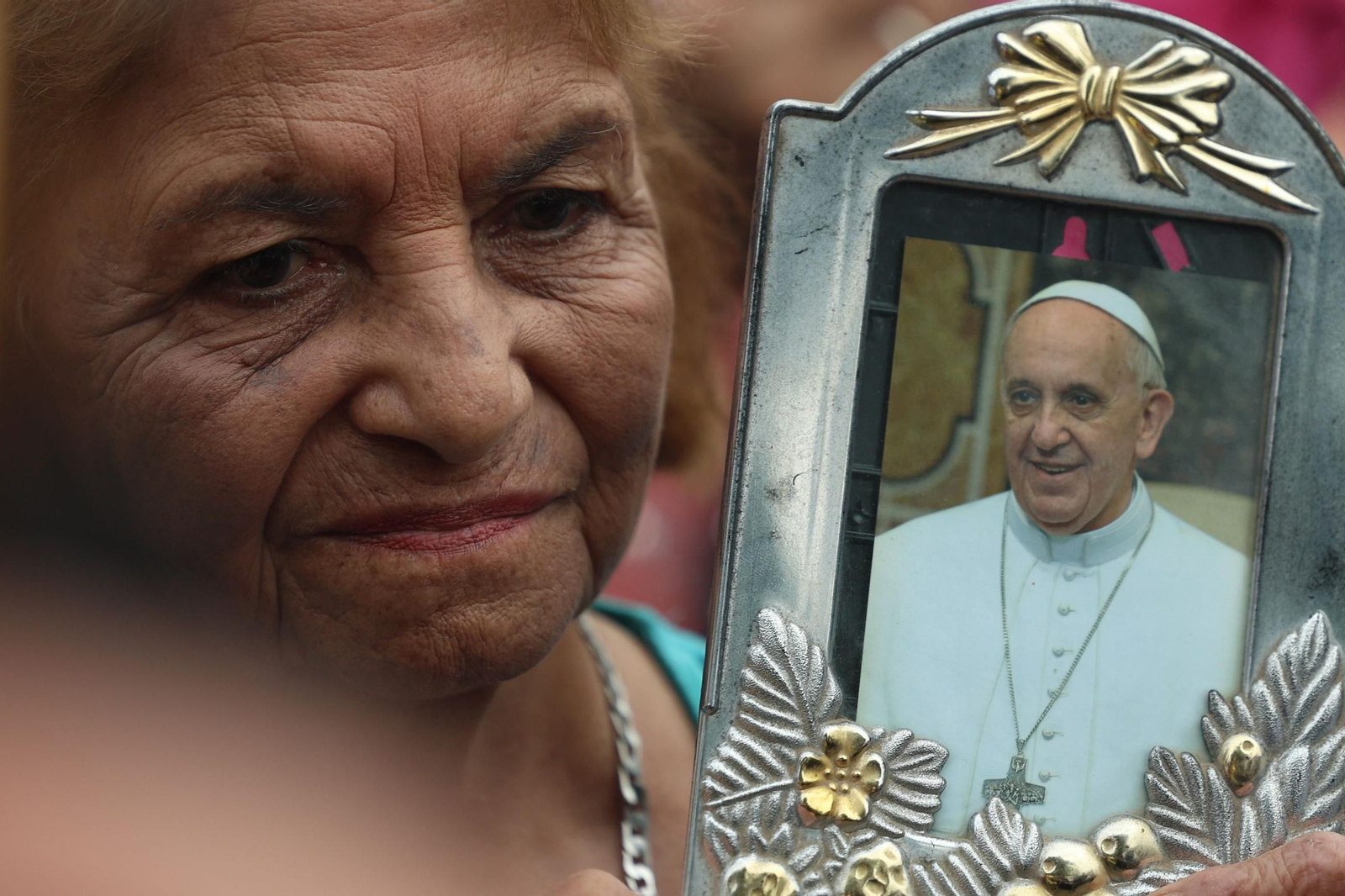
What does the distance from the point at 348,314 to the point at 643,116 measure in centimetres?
56

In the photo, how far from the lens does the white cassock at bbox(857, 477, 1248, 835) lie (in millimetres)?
1119

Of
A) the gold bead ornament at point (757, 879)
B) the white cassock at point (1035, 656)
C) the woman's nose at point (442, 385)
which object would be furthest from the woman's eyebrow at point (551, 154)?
the gold bead ornament at point (757, 879)

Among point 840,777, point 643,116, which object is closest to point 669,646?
point 643,116

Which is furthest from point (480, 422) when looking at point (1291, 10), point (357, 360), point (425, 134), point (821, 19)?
point (1291, 10)

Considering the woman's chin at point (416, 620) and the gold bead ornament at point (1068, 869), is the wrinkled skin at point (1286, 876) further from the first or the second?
the woman's chin at point (416, 620)

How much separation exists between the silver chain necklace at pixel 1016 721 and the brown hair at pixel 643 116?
2.05 feet

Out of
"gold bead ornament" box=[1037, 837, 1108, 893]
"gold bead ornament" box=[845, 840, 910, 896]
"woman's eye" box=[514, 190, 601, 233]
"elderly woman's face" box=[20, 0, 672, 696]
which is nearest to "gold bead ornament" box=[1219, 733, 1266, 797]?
"gold bead ornament" box=[1037, 837, 1108, 893]

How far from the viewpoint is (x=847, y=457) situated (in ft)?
3.67

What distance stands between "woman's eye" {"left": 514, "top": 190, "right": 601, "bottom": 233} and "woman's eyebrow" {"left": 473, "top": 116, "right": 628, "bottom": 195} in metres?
0.04

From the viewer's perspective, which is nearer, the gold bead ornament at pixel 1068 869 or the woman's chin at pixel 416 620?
the gold bead ornament at pixel 1068 869

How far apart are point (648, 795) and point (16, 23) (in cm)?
112

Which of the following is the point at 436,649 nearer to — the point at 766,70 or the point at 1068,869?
the point at 1068,869

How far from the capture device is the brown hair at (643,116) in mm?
1106

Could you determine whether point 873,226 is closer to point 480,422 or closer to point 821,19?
point 480,422
